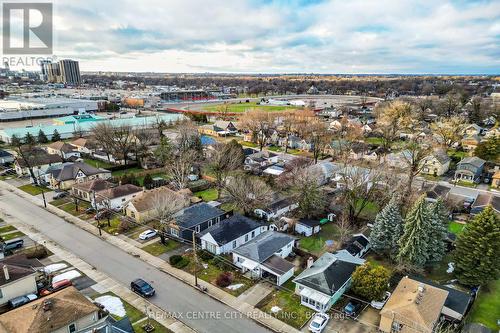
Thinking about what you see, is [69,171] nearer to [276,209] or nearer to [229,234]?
[229,234]

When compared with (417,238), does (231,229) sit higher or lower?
lower

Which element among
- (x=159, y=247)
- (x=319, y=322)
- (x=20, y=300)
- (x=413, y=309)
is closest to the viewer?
(x=413, y=309)

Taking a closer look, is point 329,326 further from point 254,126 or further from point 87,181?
point 254,126

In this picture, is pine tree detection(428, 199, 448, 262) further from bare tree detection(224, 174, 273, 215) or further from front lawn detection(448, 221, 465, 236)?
bare tree detection(224, 174, 273, 215)

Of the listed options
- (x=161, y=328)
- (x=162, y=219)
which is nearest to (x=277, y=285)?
(x=161, y=328)

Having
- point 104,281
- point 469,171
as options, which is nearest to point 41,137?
point 104,281

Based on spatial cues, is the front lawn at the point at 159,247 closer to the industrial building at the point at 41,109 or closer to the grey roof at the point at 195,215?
the grey roof at the point at 195,215

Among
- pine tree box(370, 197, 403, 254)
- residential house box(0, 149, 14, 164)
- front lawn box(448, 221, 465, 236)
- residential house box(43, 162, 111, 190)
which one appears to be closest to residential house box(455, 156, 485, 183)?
front lawn box(448, 221, 465, 236)
